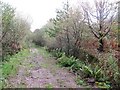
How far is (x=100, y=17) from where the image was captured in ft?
95.9

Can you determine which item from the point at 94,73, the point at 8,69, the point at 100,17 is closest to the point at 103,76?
the point at 94,73

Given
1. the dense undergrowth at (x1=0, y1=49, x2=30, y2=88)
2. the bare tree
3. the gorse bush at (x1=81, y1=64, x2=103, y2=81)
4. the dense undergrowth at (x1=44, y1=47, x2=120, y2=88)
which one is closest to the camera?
the dense undergrowth at (x1=44, y1=47, x2=120, y2=88)

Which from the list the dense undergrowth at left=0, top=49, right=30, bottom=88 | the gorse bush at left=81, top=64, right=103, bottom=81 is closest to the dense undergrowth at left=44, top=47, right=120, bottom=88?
the gorse bush at left=81, top=64, right=103, bottom=81

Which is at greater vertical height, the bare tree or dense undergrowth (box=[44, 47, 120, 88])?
the bare tree

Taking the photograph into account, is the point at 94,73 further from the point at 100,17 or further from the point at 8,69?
the point at 100,17

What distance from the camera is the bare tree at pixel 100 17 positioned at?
28.7 metres

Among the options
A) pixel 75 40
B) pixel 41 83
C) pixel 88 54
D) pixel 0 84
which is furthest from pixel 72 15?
pixel 0 84

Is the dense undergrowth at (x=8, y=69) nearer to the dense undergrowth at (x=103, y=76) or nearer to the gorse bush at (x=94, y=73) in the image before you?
the dense undergrowth at (x=103, y=76)

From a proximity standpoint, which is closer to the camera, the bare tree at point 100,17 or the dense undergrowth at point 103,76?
the dense undergrowth at point 103,76

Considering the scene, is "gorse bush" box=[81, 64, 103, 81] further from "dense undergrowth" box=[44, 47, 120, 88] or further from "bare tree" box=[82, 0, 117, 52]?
"bare tree" box=[82, 0, 117, 52]

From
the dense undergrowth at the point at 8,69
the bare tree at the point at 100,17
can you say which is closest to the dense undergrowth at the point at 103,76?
the dense undergrowth at the point at 8,69

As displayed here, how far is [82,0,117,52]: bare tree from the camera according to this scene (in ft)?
94.2

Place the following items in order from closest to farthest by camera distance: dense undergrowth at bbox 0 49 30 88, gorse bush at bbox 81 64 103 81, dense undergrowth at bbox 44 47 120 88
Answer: dense undergrowth at bbox 44 47 120 88
dense undergrowth at bbox 0 49 30 88
gorse bush at bbox 81 64 103 81

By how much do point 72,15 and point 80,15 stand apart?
0.98 metres
